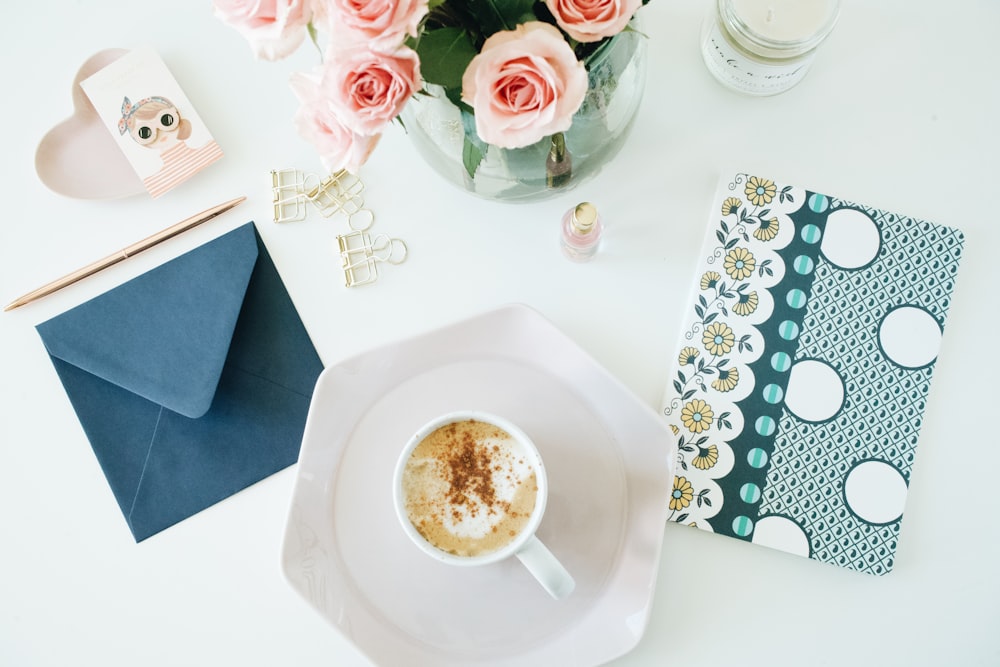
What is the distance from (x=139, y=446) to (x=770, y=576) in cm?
71

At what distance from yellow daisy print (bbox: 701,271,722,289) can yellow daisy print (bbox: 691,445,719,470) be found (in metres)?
0.17

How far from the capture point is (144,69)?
810mm

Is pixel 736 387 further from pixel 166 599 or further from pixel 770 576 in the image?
pixel 166 599

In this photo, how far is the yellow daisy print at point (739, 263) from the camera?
77cm

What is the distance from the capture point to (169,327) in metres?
0.80

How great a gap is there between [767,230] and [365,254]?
0.45m

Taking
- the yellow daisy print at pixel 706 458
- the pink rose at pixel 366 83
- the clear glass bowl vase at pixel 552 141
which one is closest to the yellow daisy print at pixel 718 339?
the yellow daisy print at pixel 706 458

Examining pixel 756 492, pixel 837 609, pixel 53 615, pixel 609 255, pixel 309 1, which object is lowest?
pixel 53 615

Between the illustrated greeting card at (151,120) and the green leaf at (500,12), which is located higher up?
the green leaf at (500,12)

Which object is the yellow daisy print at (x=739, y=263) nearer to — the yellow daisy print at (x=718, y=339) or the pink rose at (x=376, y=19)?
the yellow daisy print at (x=718, y=339)

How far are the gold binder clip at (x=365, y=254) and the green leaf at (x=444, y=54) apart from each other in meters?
0.32

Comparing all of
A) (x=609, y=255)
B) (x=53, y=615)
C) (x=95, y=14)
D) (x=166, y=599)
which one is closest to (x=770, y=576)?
(x=609, y=255)

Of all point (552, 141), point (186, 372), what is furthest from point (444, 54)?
point (186, 372)

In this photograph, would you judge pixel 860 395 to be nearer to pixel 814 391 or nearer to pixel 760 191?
pixel 814 391
